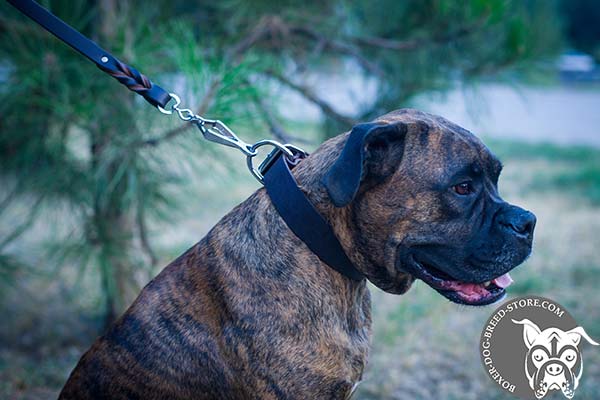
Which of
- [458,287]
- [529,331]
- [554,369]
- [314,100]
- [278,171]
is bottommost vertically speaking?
[554,369]

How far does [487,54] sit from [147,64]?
83.7 inches

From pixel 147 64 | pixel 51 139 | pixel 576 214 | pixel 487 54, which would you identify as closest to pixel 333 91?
pixel 487 54

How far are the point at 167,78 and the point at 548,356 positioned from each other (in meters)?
2.61

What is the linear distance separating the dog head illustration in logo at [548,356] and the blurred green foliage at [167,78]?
1.59 m

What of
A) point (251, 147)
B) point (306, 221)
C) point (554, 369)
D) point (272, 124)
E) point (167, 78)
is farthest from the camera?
point (167, 78)

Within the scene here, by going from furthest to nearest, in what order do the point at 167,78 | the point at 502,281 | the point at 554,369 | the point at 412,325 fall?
the point at 412,325 → the point at 167,78 → the point at 554,369 → the point at 502,281

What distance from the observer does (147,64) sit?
354 cm

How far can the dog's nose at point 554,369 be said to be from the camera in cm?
257

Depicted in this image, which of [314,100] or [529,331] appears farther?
[314,100]

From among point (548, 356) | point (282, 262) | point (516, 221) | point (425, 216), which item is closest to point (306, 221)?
point (282, 262)

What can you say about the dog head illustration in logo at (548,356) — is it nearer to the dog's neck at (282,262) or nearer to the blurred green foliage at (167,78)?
the dog's neck at (282,262)

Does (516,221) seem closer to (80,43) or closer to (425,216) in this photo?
(425,216)

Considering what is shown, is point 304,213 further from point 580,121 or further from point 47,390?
point 580,121

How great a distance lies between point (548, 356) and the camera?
8.44ft
